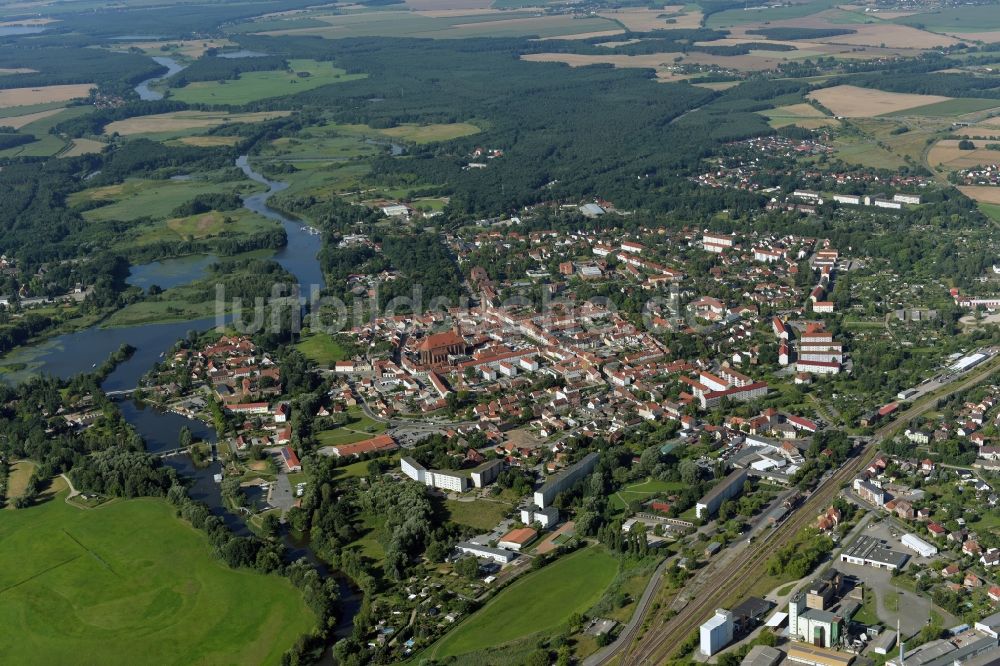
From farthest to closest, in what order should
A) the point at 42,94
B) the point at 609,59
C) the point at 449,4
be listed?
the point at 449,4 → the point at 609,59 → the point at 42,94

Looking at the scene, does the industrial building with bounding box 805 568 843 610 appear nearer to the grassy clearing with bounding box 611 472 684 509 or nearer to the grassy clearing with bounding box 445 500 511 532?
the grassy clearing with bounding box 611 472 684 509

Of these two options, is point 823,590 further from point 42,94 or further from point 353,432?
point 42,94

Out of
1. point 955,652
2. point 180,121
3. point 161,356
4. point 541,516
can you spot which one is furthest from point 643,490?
point 180,121

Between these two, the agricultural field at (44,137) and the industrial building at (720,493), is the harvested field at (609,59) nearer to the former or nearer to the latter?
the agricultural field at (44,137)

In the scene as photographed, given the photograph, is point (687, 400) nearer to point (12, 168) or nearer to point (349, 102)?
point (12, 168)

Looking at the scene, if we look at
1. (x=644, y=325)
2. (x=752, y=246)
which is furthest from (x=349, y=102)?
(x=644, y=325)
